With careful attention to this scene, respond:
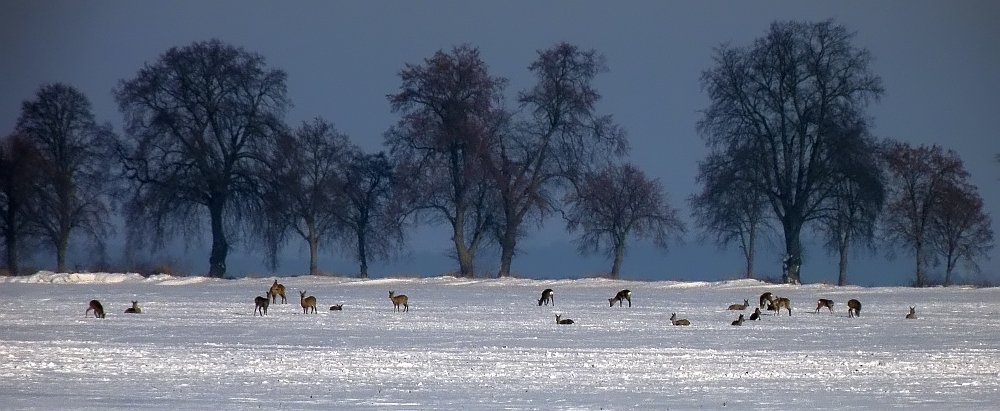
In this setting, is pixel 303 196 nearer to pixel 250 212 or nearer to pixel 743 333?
pixel 250 212

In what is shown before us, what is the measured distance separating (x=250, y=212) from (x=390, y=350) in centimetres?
3281

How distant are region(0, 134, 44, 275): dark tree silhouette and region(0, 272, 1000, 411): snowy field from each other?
2233cm

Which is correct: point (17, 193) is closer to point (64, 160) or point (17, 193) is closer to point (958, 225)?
point (64, 160)

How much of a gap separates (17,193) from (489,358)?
134ft

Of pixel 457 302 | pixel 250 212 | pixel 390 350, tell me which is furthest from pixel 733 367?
pixel 250 212

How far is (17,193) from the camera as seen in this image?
2071 inches

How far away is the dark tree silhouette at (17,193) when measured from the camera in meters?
52.3

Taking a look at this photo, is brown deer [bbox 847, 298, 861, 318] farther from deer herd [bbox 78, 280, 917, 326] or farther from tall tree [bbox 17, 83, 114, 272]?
tall tree [bbox 17, 83, 114, 272]

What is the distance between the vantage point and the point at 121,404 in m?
13.7

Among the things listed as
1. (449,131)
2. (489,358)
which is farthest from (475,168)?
(489,358)

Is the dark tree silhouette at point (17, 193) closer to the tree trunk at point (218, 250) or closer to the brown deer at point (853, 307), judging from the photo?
the tree trunk at point (218, 250)

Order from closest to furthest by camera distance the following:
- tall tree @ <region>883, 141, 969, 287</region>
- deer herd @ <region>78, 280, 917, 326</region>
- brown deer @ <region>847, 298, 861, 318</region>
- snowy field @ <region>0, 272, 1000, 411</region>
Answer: snowy field @ <region>0, 272, 1000, 411</region> < deer herd @ <region>78, 280, 917, 326</region> < brown deer @ <region>847, 298, 861, 318</region> < tall tree @ <region>883, 141, 969, 287</region>

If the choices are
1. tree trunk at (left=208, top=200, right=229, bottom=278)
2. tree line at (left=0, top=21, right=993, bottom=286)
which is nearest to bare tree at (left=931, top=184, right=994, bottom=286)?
tree line at (left=0, top=21, right=993, bottom=286)

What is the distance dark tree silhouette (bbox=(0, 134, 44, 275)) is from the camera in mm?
52281
